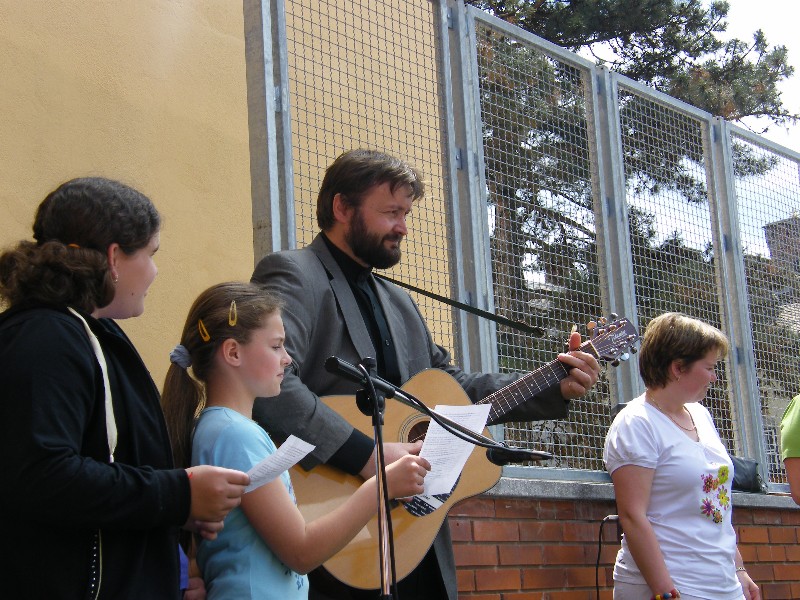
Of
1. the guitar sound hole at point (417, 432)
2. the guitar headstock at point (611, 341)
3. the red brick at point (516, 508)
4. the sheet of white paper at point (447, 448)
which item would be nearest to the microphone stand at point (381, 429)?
the sheet of white paper at point (447, 448)

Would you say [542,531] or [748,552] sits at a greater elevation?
[542,531]

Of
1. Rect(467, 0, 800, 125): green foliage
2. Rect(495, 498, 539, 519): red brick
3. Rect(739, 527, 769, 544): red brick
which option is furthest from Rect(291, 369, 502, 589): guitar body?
Rect(467, 0, 800, 125): green foliage

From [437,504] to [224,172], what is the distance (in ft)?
8.72

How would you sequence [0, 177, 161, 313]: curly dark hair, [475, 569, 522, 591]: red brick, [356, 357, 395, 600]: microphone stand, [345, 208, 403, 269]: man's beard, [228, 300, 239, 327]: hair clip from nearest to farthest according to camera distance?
[0, 177, 161, 313]: curly dark hair → [356, 357, 395, 600]: microphone stand → [228, 300, 239, 327]: hair clip → [345, 208, 403, 269]: man's beard → [475, 569, 522, 591]: red brick

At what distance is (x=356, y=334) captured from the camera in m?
3.68

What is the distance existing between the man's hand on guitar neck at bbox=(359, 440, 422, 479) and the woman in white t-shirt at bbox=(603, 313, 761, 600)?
4.00 feet

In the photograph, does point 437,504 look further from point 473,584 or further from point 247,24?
point 247,24

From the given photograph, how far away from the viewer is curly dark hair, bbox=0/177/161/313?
2.40 meters

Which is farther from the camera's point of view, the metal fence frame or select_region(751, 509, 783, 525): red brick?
select_region(751, 509, 783, 525): red brick

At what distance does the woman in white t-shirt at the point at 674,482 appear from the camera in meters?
4.22

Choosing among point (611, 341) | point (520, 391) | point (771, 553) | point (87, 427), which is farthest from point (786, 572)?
point (87, 427)

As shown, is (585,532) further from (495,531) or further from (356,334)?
(356,334)

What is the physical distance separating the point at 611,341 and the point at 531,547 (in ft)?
3.85

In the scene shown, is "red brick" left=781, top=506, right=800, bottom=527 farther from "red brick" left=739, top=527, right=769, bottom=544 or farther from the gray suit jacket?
the gray suit jacket
